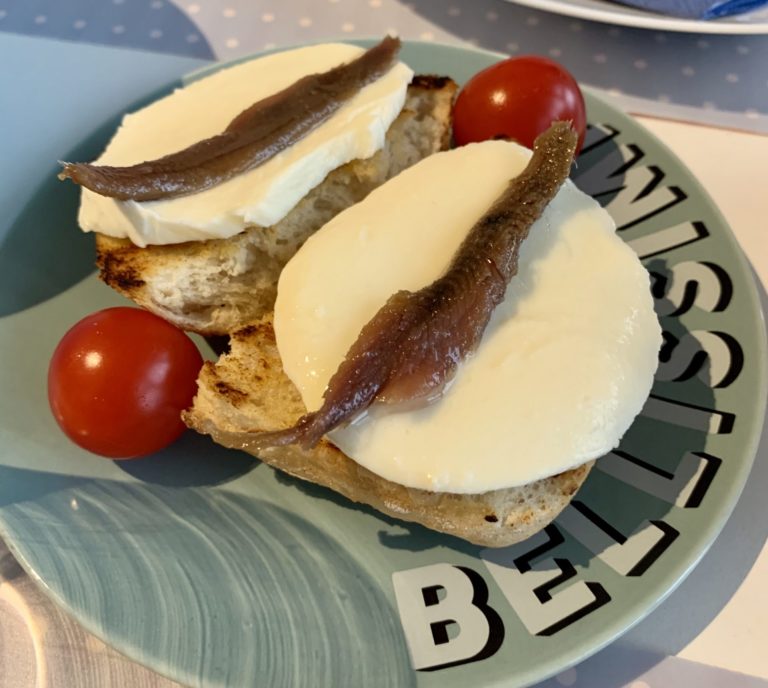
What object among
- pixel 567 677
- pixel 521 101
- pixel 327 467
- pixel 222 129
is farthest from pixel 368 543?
pixel 521 101

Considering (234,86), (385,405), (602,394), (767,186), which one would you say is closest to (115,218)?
(234,86)

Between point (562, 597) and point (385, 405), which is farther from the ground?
point (385, 405)

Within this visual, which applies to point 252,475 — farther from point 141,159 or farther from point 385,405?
point 141,159

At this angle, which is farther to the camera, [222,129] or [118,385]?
[222,129]

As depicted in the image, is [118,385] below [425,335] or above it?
below

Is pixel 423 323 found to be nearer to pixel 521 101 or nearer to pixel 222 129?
pixel 222 129

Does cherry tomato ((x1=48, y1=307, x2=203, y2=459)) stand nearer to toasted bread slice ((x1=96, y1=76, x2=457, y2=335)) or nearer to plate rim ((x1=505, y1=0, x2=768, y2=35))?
toasted bread slice ((x1=96, y1=76, x2=457, y2=335))

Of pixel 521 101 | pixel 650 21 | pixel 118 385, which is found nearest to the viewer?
pixel 118 385

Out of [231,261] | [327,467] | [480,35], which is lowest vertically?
[327,467]
